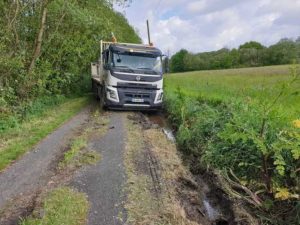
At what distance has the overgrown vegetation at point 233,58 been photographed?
57469 mm

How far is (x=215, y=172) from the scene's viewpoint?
7.35 meters

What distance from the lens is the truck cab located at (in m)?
15.1

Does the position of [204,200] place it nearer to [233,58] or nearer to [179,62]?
[233,58]

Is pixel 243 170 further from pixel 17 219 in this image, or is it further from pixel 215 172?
pixel 17 219

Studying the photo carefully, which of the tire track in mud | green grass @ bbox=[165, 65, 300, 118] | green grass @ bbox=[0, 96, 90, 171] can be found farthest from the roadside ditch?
green grass @ bbox=[0, 96, 90, 171]

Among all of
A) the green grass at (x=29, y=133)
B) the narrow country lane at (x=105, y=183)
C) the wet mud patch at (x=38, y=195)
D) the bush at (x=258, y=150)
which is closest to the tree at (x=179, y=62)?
the green grass at (x=29, y=133)

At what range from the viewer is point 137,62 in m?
15.4

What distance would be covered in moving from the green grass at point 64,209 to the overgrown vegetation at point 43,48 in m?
5.87

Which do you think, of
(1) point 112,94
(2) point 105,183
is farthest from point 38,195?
(1) point 112,94

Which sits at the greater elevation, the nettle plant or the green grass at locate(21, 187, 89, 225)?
the nettle plant

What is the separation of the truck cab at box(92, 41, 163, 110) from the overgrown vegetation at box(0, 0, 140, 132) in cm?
266

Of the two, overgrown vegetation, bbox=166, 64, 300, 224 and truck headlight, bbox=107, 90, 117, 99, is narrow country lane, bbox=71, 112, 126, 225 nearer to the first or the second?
overgrown vegetation, bbox=166, 64, 300, 224

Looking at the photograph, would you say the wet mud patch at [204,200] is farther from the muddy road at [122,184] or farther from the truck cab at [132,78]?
the truck cab at [132,78]

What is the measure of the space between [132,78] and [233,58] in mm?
56543
